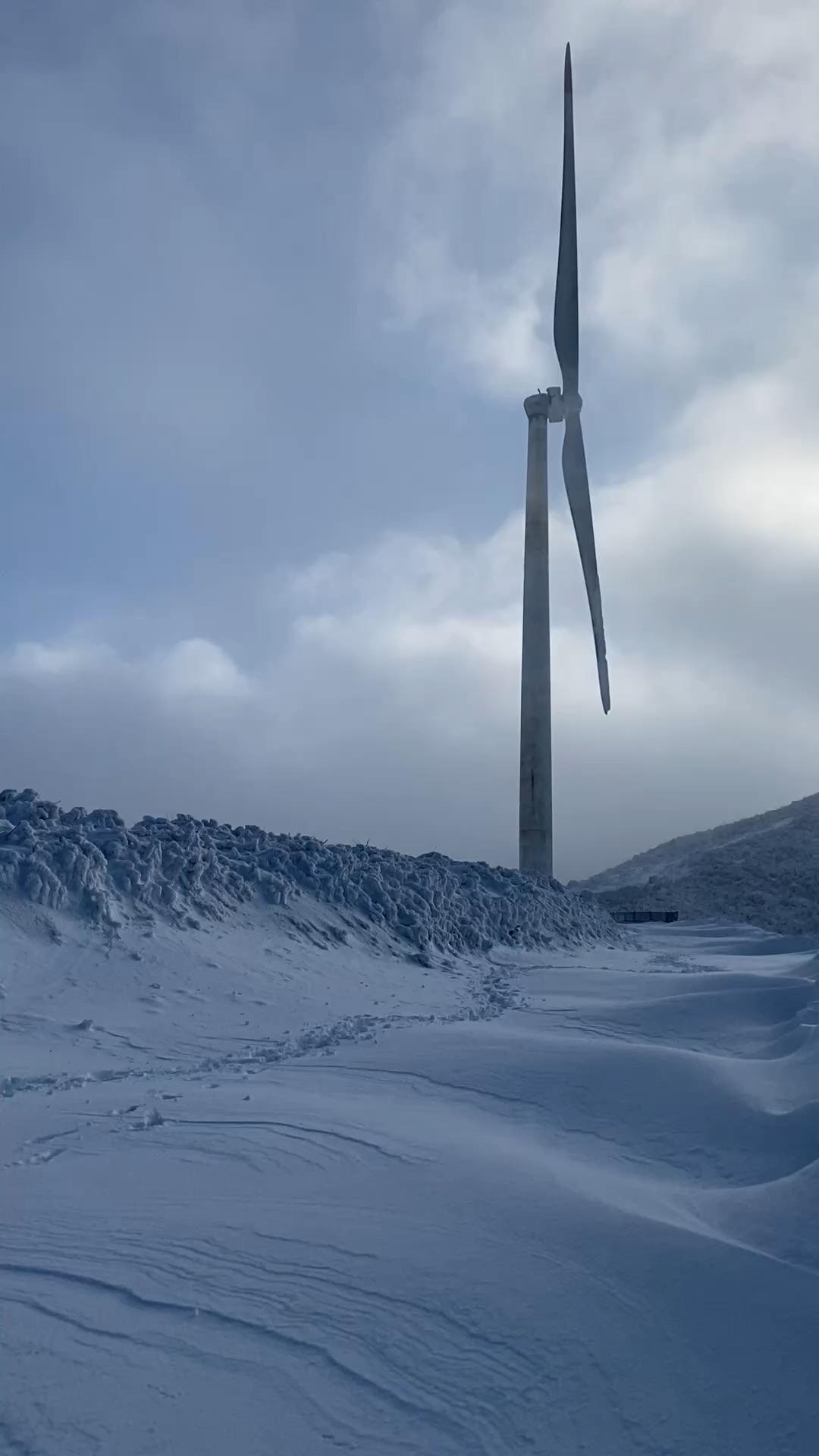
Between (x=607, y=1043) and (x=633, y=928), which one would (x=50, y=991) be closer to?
(x=607, y=1043)

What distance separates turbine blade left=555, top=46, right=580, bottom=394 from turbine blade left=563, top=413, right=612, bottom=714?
1.21 meters

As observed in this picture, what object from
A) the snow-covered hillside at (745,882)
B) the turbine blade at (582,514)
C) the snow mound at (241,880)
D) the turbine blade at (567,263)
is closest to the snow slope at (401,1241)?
the snow mound at (241,880)

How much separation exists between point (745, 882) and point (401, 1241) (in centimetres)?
2451

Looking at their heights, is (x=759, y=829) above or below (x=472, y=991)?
above

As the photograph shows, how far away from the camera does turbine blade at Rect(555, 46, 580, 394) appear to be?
18.2 m

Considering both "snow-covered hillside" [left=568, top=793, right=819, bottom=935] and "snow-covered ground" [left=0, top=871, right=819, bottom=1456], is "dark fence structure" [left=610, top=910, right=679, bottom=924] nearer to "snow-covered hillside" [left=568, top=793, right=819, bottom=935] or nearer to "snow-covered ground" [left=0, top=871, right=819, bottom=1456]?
"snow-covered hillside" [left=568, top=793, right=819, bottom=935]

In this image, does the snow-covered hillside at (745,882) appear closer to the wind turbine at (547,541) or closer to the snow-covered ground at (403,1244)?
the wind turbine at (547,541)

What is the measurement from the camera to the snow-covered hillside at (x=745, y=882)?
23828mm

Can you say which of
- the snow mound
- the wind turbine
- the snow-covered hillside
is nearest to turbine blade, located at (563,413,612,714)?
the wind turbine

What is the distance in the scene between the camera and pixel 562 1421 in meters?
2.35

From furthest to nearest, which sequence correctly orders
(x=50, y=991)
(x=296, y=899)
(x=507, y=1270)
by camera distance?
(x=296, y=899)
(x=50, y=991)
(x=507, y=1270)

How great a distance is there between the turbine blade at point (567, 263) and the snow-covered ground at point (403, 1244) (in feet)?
51.9

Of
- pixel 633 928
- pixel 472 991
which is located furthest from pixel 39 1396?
pixel 633 928

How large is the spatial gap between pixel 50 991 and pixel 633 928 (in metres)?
16.2
